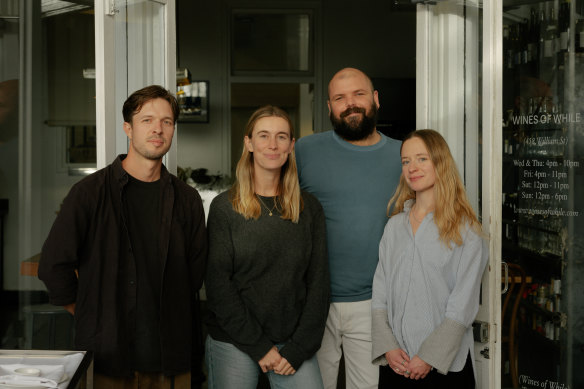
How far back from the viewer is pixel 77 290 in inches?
76.0

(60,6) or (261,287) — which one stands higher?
(60,6)

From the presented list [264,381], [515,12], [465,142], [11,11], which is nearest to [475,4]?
[515,12]

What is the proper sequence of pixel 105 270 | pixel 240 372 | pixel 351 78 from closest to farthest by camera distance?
pixel 105 270 < pixel 240 372 < pixel 351 78

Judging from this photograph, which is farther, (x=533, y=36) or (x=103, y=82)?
(x=533, y=36)

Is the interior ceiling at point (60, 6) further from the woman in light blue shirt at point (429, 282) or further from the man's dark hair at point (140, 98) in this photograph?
the woman in light blue shirt at point (429, 282)

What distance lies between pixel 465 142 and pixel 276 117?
2.99ft

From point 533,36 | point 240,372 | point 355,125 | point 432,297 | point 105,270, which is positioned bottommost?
point 240,372

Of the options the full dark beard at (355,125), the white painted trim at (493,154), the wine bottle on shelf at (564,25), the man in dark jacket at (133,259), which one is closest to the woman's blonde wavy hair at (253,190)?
the man in dark jacket at (133,259)

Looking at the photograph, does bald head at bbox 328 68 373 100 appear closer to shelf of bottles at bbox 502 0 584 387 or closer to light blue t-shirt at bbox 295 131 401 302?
light blue t-shirt at bbox 295 131 401 302

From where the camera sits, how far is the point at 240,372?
211 centimetres

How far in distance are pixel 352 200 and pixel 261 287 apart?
1.85 ft

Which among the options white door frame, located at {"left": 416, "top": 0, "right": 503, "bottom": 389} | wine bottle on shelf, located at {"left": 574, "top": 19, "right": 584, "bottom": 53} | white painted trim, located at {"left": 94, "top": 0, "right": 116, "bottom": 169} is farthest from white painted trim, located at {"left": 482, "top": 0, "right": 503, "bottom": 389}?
white painted trim, located at {"left": 94, "top": 0, "right": 116, "bottom": 169}

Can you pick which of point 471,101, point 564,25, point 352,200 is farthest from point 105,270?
point 564,25

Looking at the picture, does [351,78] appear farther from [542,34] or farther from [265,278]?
[265,278]
